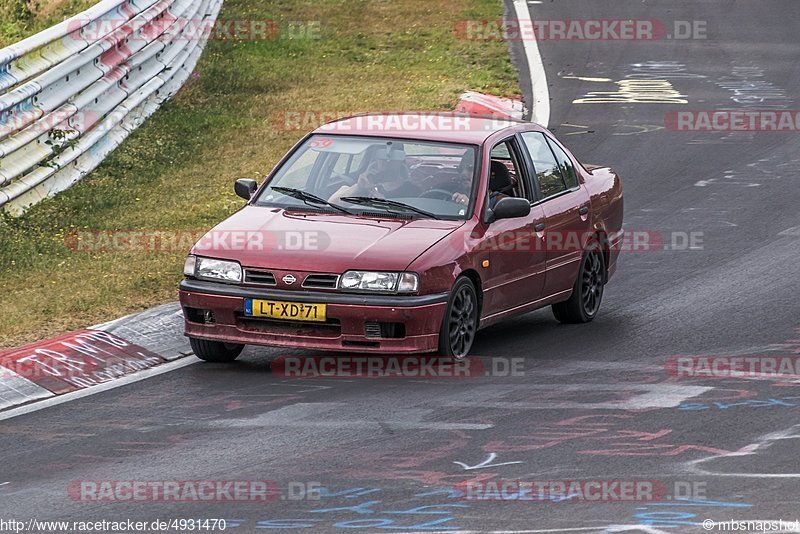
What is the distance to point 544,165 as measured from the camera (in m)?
11.9

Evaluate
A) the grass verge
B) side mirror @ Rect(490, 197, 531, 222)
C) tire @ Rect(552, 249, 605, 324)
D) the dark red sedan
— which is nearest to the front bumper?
the dark red sedan

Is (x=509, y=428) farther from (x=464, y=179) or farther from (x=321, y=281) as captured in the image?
(x=464, y=179)

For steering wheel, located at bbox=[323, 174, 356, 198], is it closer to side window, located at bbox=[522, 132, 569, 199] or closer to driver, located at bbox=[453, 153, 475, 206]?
driver, located at bbox=[453, 153, 475, 206]

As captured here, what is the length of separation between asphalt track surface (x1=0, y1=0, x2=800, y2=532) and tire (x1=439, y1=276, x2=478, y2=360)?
0.21 metres

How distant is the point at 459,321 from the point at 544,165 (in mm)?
1920

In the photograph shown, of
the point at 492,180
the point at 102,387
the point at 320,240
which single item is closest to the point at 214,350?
the point at 102,387

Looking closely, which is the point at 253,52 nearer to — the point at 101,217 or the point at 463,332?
the point at 101,217

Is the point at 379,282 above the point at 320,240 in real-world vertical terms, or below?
below

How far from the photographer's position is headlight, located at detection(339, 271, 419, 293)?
1000 centimetres

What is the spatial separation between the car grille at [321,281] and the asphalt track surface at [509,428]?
0.59m

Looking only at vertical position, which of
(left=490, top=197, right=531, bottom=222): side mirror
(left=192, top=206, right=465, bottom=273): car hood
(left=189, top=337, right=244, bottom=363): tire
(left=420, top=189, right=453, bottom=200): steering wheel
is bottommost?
(left=189, top=337, right=244, bottom=363): tire

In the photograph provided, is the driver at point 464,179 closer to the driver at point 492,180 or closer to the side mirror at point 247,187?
the driver at point 492,180

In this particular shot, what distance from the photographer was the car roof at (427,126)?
37.1 feet

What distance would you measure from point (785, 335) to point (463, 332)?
2.32 m
